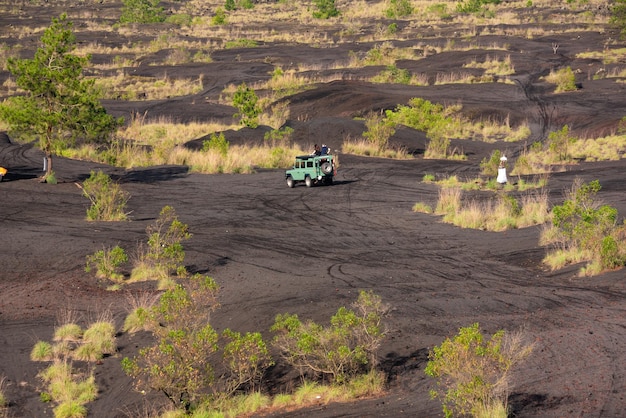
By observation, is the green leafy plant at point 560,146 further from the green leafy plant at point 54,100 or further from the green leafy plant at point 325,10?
the green leafy plant at point 325,10

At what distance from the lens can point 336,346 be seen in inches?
622

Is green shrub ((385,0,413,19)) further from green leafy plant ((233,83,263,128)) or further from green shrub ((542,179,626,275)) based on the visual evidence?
green shrub ((542,179,626,275))

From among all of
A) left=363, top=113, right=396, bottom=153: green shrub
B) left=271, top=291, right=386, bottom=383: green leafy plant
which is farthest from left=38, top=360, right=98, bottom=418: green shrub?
left=363, top=113, right=396, bottom=153: green shrub

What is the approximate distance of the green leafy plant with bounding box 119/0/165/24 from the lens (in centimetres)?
12569

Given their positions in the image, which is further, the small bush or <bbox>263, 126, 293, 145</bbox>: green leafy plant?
<bbox>263, 126, 293, 145</bbox>: green leafy plant

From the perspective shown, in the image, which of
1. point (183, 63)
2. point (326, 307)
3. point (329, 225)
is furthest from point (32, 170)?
point (183, 63)

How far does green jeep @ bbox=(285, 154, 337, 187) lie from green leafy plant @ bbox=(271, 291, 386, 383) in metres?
21.7

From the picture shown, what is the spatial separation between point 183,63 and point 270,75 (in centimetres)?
1262

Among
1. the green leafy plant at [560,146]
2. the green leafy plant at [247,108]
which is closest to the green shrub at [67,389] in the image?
the green leafy plant at [560,146]

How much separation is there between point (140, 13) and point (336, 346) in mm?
119548

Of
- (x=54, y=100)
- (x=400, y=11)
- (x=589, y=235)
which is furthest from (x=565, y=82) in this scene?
(x=400, y=11)

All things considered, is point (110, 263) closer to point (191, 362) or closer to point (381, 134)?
point (191, 362)

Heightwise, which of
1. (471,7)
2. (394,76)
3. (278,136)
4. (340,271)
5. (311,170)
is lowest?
(340,271)

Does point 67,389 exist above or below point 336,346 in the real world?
below
